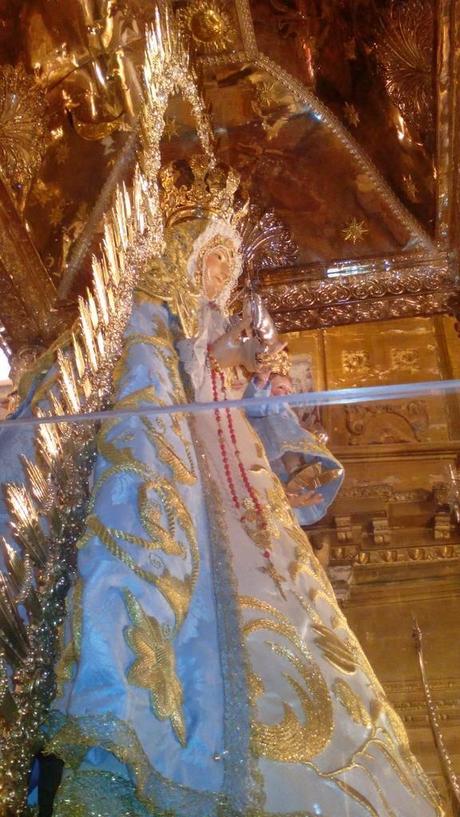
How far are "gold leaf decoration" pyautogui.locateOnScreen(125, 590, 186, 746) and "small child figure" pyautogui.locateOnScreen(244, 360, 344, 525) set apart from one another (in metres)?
1.65

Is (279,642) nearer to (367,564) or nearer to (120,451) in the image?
(120,451)

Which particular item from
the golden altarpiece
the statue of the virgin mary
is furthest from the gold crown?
the statue of the virgin mary

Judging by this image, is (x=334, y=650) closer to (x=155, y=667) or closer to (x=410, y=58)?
(x=155, y=667)

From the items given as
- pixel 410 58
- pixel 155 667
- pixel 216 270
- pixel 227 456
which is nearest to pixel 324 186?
pixel 410 58

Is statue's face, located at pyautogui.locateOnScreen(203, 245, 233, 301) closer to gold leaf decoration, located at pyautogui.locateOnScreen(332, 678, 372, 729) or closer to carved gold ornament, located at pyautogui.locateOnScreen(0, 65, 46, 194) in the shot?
gold leaf decoration, located at pyautogui.locateOnScreen(332, 678, 372, 729)

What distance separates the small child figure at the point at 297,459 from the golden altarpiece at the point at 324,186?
866 mm

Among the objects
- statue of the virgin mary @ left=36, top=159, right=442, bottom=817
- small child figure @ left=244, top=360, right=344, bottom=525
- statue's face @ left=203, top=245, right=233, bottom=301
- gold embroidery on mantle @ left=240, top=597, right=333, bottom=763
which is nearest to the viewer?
statue of the virgin mary @ left=36, top=159, right=442, bottom=817

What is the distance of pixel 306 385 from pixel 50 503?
3.21 m

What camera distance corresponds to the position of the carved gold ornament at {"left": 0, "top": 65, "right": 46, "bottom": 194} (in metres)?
5.39

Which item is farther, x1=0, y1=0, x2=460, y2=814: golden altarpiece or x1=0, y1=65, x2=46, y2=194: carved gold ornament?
x1=0, y1=65, x2=46, y2=194: carved gold ornament

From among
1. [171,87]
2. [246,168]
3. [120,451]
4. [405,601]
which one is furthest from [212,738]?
[246,168]

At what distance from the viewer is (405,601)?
173 inches

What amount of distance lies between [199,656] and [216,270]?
209 cm

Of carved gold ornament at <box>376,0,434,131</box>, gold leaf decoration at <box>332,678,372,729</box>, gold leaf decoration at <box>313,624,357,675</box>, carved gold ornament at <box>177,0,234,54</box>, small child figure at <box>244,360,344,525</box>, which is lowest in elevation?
gold leaf decoration at <box>332,678,372,729</box>
